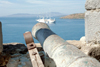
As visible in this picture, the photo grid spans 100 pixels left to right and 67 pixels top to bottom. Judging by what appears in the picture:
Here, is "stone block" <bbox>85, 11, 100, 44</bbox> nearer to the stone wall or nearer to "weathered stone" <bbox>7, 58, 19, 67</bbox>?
the stone wall

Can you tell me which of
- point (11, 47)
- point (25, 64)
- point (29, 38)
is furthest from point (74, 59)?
point (11, 47)

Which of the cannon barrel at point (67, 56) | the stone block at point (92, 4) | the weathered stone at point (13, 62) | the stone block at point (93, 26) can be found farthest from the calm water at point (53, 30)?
the cannon barrel at point (67, 56)

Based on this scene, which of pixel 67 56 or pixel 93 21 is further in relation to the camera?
pixel 93 21

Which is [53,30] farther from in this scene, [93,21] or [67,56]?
[67,56]

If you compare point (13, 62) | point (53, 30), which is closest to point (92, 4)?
point (13, 62)

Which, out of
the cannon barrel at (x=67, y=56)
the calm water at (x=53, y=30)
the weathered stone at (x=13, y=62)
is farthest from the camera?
the calm water at (x=53, y=30)

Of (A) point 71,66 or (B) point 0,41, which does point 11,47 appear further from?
(A) point 71,66

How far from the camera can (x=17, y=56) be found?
3941 millimetres

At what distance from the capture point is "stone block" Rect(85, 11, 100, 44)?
364 cm

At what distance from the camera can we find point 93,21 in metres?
3.69

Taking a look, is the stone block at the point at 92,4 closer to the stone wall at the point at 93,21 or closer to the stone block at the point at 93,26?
the stone wall at the point at 93,21

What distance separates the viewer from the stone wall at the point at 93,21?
3.60 m

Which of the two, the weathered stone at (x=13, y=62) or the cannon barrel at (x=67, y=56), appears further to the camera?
the weathered stone at (x=13, y=62)

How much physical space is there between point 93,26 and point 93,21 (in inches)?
4.8
